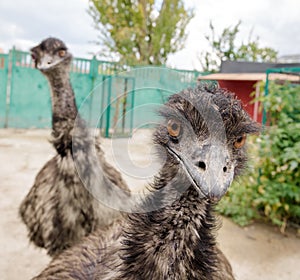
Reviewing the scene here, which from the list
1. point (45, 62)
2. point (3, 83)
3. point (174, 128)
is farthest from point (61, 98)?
point (3, 83)

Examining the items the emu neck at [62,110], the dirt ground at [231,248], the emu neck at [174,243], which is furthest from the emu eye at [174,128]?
the emu neck at [62,110]

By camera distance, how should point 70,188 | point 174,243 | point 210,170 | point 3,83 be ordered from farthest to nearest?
point 3,83 < point 70,188 < point 174,243 < point 210,170

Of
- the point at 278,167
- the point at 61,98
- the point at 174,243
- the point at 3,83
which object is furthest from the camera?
the point at 3,83

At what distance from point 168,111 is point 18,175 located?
3.57 m

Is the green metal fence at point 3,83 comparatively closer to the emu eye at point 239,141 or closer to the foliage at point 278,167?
the foliage at point 278,167

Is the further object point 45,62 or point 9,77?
point 9,77

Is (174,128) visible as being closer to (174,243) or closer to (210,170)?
(210,170)

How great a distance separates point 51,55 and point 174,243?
62.9 inches

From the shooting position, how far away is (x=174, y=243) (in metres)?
0.87

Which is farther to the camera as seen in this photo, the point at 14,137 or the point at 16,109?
the point at 16,109

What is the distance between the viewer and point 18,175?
4.11m

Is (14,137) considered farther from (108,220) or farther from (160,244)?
(160,244)

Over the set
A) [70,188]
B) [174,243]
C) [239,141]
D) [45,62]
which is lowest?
[70,188]

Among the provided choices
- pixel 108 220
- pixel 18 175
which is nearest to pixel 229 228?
pixel 108 220
